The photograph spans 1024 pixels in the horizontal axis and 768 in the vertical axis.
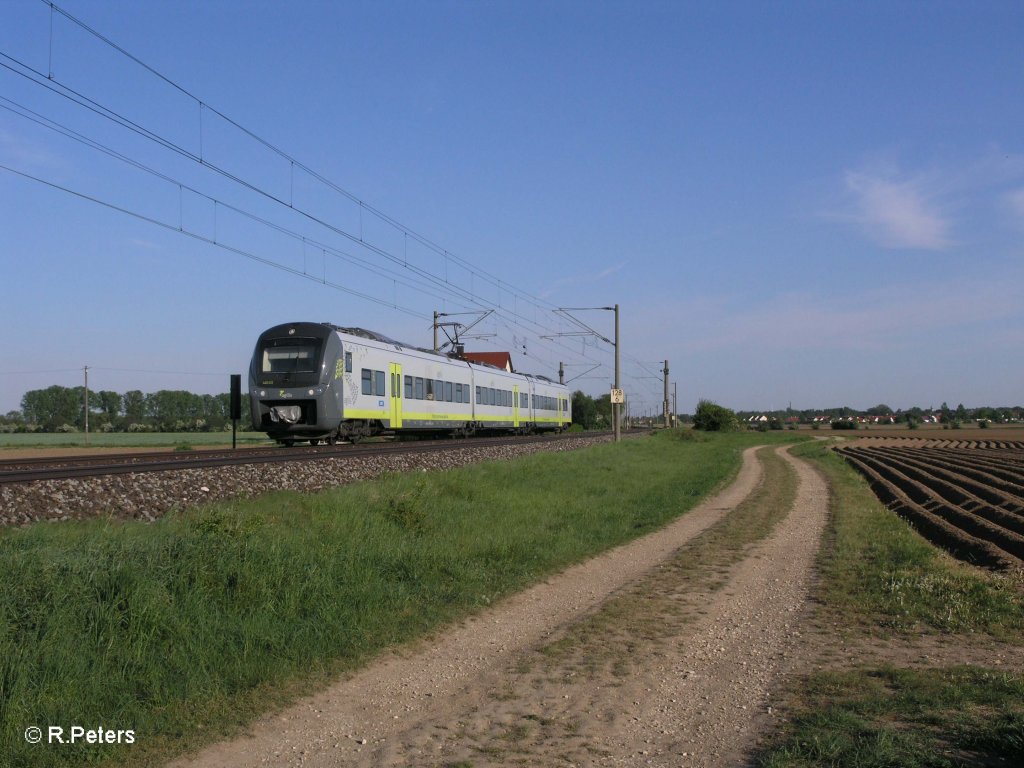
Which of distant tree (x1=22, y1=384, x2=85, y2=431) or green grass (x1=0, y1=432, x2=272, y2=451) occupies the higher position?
distant tree (x1=22, y1=384, x2=85, y2=431)

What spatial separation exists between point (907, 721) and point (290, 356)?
19.5m

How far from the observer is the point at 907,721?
496cm

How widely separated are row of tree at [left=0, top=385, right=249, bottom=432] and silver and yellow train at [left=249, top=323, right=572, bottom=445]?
54.9 meters

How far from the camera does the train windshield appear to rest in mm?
22266

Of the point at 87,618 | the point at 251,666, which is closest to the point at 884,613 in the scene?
the point at 251,666

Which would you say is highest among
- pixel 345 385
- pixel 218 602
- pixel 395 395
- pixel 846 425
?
pixel 345 385

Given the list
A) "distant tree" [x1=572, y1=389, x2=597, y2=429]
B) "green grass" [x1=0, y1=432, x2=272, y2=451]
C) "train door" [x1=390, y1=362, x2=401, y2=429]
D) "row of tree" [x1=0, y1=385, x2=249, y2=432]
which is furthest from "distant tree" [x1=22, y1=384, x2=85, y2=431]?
"train door" [x1=390, y1=362, x2=401, y2=429]

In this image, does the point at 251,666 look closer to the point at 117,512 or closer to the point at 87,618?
the point at 87,618

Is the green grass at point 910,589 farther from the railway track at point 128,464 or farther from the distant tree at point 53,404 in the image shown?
the distant tree at point 53,404

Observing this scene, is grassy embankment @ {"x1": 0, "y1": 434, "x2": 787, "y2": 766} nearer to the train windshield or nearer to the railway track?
the railway track

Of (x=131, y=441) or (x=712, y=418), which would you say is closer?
(x=131, y=441)

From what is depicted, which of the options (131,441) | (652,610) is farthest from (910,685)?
(131,441)

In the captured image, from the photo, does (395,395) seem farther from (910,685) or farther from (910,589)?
(910,685)

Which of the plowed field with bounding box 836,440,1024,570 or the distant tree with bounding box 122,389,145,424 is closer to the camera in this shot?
the plowed field with bounding box 836,440,1024,570
